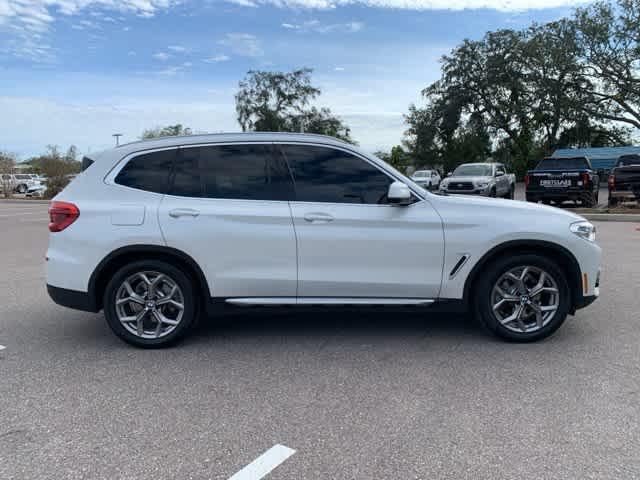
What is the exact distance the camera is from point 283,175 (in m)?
4.66

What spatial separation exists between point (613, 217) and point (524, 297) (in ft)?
42.4

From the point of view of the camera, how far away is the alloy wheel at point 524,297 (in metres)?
4.61

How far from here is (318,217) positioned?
452 centimetres

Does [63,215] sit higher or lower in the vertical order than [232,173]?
lower

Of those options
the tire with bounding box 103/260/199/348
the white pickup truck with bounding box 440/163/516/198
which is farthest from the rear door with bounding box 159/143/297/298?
the white pickup truck with bounding box 440/163/516/198

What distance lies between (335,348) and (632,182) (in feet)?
54.8

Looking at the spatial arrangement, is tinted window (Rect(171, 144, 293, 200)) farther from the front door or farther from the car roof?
the front door

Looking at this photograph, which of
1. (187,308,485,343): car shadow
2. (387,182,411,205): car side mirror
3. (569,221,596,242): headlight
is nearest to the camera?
(387,182,411,205): car side mirror

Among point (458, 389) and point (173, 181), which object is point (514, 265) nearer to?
point (458, 389)

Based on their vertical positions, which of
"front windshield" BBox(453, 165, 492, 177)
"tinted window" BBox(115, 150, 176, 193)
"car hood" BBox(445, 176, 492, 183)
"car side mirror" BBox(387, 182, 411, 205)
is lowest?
"car side mirror" BBox(387, 182, 411, 205)

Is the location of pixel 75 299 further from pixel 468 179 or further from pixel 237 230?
pixel 468 179

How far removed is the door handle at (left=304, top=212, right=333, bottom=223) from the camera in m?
4.51

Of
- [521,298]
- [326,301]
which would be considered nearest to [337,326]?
[326,301]

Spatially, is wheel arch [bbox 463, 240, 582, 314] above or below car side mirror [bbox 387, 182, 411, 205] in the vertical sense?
below
